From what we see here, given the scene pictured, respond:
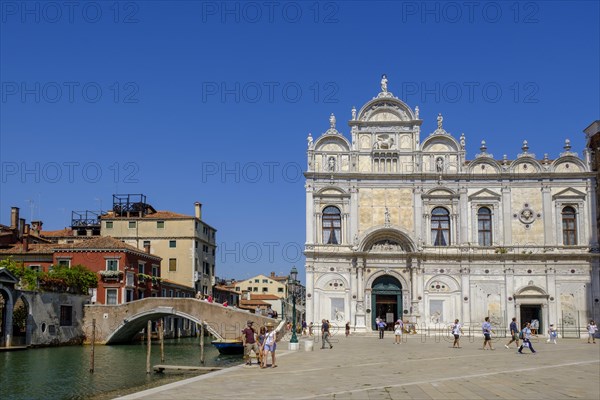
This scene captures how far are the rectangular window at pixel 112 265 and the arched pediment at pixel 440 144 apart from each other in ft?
73.4

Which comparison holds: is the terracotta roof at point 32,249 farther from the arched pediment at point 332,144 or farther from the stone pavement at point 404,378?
the stone pavement at point 404,378

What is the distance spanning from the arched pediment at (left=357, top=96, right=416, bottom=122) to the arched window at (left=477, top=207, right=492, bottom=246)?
7.71m

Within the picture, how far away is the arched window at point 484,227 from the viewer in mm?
47031

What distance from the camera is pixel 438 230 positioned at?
4722 centimetres

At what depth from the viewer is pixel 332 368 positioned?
22.4 m

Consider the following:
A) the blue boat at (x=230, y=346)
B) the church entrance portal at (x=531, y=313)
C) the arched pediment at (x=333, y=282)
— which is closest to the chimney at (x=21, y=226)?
the arched pediment at (x=333, y=282)

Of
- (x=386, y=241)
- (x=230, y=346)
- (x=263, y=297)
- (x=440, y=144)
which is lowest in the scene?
(x=230, y=346)

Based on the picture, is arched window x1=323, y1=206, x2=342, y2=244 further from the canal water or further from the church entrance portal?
the church entrance portal

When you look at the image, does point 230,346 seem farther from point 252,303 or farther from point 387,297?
point 252,303

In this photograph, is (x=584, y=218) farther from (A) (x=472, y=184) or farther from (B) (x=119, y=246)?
(B) (x=119, y=246)

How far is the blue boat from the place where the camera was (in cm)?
3769

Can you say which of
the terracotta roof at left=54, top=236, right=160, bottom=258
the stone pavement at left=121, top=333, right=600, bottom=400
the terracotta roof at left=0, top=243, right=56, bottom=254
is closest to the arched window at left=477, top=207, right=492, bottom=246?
the stone pavement at left=121, top=333, right=600, bottom=400

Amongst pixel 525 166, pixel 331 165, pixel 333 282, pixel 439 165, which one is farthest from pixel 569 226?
pixel 331 165

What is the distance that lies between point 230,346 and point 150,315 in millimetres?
11135
